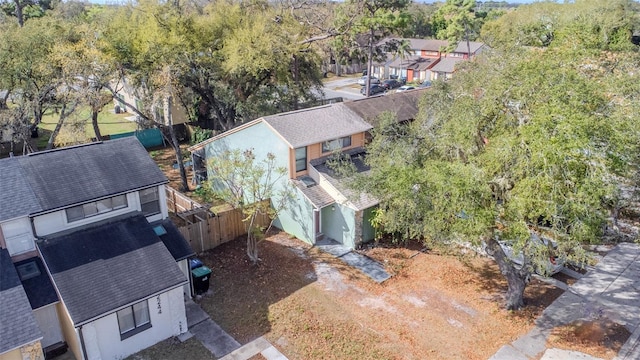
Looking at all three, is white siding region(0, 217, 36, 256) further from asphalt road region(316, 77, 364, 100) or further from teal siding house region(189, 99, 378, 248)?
asphalt road region(316, 77, 364, 100)

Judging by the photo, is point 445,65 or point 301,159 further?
point 445,65

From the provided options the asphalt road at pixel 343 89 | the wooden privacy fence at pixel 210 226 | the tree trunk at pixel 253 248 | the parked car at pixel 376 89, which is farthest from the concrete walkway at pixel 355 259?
the parked car at pixel 376 89

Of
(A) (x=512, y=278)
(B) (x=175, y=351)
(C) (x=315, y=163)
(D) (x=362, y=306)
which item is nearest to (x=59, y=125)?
(C) (x=315, y=163)

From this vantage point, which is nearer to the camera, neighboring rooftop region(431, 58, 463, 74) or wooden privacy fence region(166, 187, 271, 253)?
wooden privacy fence region(166, 187, 271, 253)

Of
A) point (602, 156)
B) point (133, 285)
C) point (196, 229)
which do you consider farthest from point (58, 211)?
point (602, 156)

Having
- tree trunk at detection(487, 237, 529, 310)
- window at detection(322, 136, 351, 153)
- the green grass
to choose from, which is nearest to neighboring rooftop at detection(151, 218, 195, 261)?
window at detection(322, 136, 351, 153)

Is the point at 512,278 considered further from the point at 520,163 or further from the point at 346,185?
the point at 346,185
